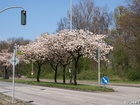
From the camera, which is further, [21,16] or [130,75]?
[130,75]

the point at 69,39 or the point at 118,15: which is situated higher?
the point at 118,15

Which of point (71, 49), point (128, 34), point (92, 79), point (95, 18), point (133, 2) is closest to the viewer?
point (71, 49)

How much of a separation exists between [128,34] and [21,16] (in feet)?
109

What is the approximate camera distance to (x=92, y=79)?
56.4 m

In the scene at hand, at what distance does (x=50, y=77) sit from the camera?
72125 mm

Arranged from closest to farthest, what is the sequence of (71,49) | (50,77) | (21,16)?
(21,16), (71,49), (50,77)

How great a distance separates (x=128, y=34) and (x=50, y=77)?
1063 inches

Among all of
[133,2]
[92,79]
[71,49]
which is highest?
[133,2]

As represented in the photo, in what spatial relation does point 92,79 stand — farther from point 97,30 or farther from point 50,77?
point 50,77

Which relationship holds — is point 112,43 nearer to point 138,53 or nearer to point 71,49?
point 138,53

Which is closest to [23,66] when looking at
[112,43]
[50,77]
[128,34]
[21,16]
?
[50,77]

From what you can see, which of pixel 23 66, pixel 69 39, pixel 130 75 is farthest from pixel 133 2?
pixel 23 66

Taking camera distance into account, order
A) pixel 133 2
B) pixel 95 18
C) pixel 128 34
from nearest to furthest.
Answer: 1. pixel 133 2
2. pixel 128 34
3. pixel 95 18

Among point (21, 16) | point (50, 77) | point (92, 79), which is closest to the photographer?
point (21, 16)
